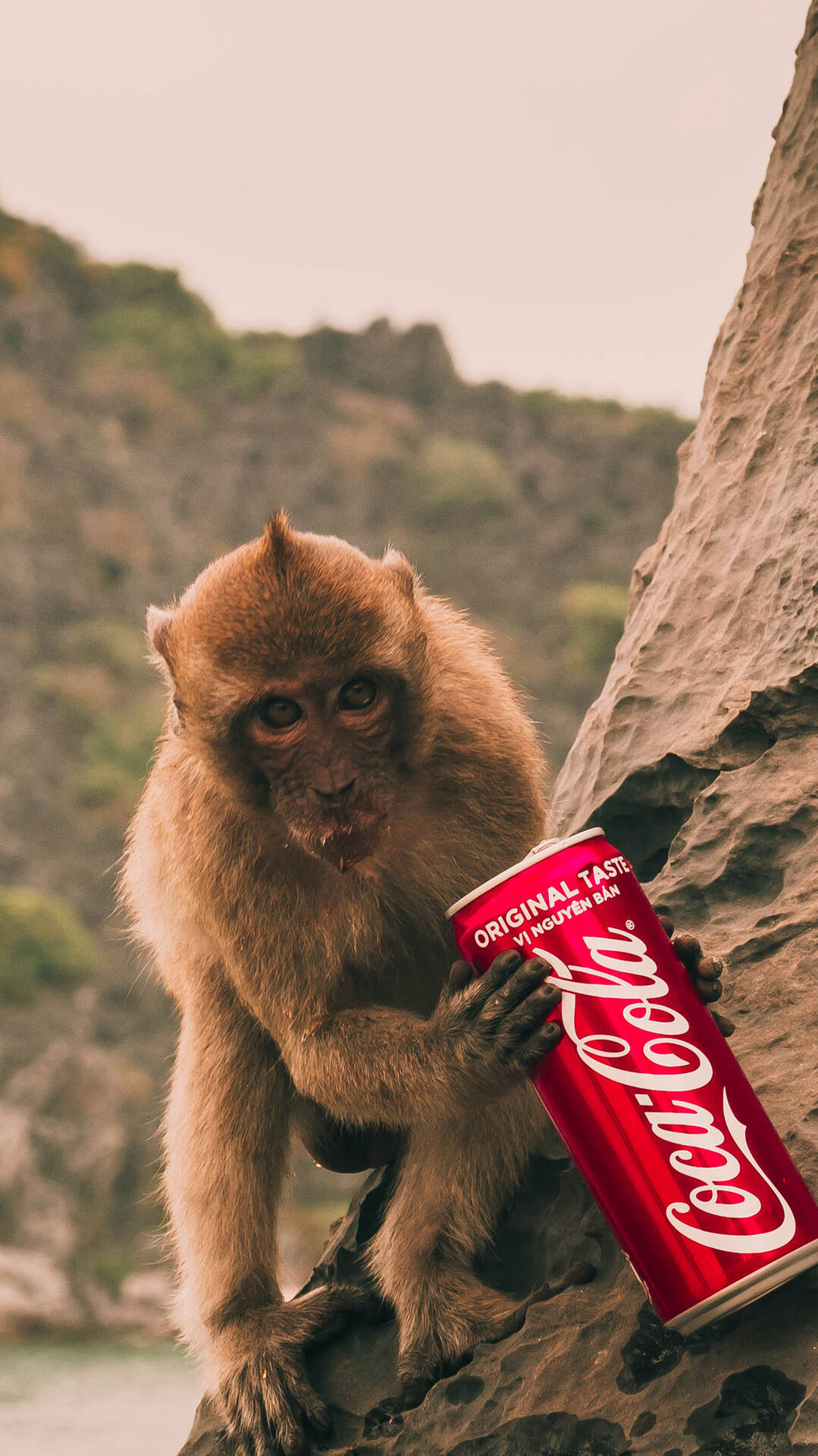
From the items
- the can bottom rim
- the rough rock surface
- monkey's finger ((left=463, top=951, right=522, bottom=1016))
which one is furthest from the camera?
monkey's finger ((left=463, top=951, right=522, bottom=1016))

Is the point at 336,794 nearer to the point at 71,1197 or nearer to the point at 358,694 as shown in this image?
the point at 358,694

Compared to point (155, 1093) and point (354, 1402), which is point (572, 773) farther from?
point (155, 1093)

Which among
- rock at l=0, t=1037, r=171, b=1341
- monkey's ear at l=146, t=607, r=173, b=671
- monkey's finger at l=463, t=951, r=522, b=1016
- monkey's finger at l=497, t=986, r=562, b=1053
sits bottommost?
monkey's finger at l=497, t=986, r=562, b=1053

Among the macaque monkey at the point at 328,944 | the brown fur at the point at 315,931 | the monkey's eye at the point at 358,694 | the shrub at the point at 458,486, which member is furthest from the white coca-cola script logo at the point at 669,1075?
the shrub at the point at 458,486

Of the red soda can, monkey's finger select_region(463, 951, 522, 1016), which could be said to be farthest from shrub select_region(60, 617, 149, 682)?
the red soda can

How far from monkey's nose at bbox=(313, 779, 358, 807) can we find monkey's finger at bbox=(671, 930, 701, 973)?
59 centimetres

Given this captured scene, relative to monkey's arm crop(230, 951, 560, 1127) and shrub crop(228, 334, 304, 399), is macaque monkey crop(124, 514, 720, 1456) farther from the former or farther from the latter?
shrub crop(228, 334, 304, 399)

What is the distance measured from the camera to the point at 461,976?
2045mm

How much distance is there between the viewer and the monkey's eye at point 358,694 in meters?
2.32

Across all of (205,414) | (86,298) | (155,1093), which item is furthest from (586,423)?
(155,1093)

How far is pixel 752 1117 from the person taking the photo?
5.89 ft

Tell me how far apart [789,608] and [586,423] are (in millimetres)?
30746

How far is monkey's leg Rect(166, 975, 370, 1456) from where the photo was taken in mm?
2520

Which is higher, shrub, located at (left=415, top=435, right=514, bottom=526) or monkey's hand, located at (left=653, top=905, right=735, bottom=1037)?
shrub, located at (left=415, top=435, right=514, bottom=526)
